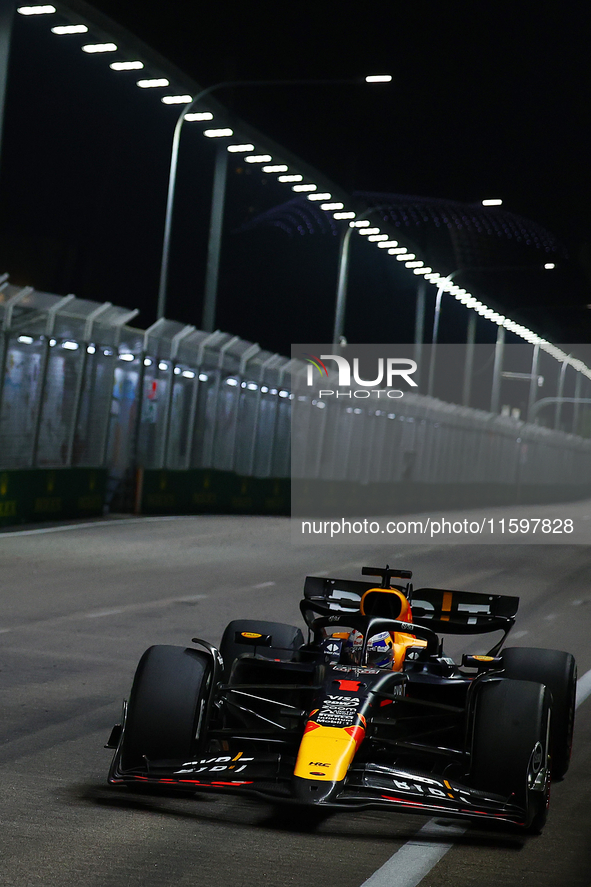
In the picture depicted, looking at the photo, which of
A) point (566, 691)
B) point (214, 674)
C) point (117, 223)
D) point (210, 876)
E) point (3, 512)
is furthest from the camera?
point (117, 223)

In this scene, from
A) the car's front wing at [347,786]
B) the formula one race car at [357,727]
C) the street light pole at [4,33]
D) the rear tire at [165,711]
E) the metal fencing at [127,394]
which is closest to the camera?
the car's front wing at [347,786]

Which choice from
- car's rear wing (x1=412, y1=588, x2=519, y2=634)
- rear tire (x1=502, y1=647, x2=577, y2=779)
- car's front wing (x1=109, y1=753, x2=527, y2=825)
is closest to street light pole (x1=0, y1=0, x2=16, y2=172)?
car's rear wing (x1=412, y1=588, x2=519, y2=634)

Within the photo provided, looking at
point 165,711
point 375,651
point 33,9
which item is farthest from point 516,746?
point 33,9

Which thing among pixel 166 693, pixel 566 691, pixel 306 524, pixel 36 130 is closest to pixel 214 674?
pixel 166 693

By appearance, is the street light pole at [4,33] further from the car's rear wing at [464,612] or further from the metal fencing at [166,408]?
the car's rear wing at [464,612]

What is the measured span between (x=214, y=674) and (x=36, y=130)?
165 ft

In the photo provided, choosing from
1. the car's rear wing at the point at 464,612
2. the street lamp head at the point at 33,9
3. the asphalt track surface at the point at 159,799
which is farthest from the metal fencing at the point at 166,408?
the car's rear wing at the point at 464,612

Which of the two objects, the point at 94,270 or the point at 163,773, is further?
the point at 94,270

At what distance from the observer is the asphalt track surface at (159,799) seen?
4840mm

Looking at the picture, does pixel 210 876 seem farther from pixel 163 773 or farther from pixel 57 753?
pixel 57 753

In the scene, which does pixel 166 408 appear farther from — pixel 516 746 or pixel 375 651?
pixel 516 746

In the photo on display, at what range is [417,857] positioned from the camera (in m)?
5.06

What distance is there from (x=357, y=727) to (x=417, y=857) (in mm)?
590

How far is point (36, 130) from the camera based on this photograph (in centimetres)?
5325
